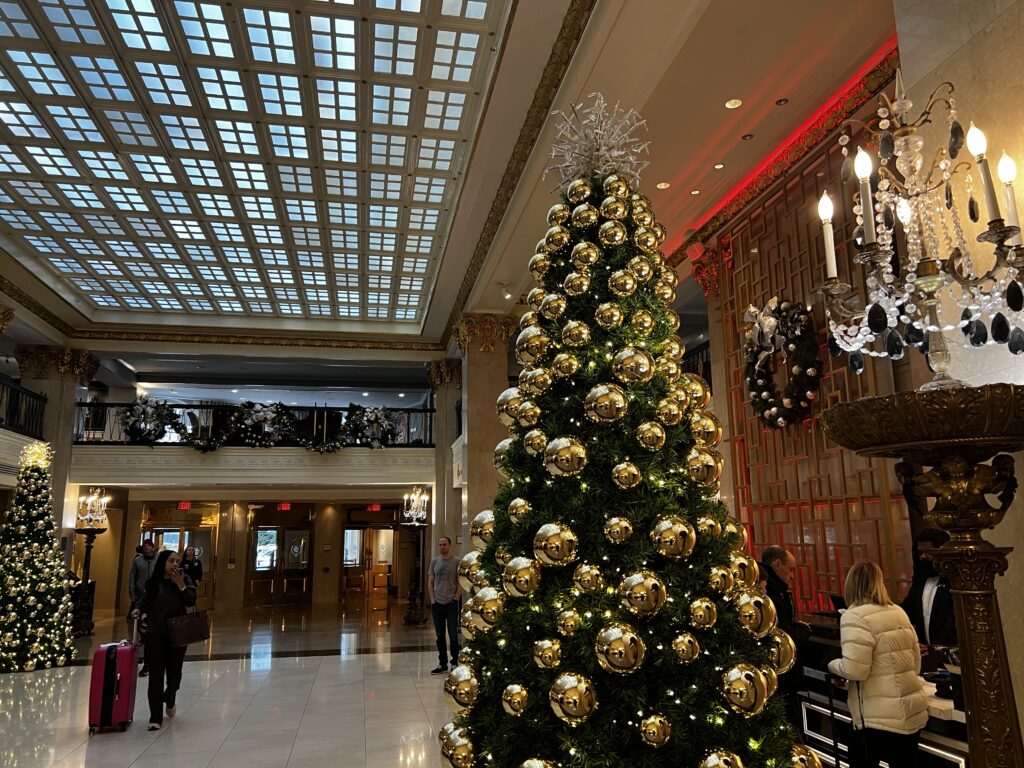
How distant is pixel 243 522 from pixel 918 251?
1858cm

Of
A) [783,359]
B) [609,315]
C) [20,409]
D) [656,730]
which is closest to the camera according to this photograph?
[656,730]

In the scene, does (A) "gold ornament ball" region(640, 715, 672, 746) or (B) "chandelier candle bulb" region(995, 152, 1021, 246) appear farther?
(B) "chandelier candle bulb" region(995, 152, 1021, 246)

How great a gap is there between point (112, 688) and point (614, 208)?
556 cm

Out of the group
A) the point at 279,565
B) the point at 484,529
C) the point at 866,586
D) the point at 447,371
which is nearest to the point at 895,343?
the point at 866,586

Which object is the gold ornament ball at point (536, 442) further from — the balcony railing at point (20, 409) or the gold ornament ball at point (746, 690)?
the balcony railing at point (20, 409)

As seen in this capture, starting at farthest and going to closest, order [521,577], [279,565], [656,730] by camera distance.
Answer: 1. [279,565]
2. [521,577]
3. [656,730]

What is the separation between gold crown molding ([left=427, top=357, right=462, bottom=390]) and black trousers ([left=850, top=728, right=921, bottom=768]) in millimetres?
11475

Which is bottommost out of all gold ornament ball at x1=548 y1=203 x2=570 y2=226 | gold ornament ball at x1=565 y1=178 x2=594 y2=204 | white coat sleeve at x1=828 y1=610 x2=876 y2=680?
white coat sleeve at x1=828 y1=610 x2=876 y2=680

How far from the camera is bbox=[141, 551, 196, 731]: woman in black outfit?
5.70m

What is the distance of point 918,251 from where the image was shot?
8.46 feet

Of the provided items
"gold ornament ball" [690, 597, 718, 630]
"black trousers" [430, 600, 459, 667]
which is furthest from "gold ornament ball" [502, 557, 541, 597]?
"black trousers" [430, 600, 459, 667]

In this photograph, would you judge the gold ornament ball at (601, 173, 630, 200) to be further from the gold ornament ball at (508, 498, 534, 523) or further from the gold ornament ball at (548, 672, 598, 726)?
the gold ornament ball at (548, 672, 598, 726)

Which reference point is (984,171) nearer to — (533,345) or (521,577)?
(533,345)

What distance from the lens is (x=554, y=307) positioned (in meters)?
2.44
